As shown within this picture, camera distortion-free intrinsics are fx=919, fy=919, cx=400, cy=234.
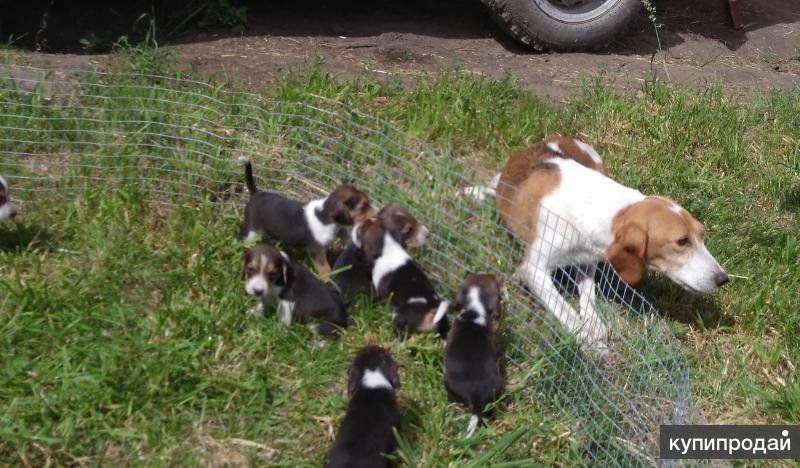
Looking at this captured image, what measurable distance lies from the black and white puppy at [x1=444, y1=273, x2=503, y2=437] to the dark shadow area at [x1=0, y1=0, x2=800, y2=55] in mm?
3734

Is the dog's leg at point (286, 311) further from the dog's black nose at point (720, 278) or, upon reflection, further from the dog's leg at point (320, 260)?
the dog's black nose at point (720, 278)

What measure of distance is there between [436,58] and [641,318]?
10.6ft

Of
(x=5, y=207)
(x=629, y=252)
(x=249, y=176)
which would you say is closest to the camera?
(x=629, y=252)

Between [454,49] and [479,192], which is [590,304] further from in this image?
[454,49]

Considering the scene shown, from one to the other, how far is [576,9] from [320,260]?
3.65 metres

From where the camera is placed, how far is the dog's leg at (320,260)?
477 centimetres

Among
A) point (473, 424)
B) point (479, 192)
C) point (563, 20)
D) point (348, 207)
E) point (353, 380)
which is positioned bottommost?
point (473, 424)

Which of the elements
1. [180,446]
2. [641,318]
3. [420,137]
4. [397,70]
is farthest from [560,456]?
[397,70]

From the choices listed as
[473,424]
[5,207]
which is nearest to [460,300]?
[473,424]

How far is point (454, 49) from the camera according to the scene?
24.2ft

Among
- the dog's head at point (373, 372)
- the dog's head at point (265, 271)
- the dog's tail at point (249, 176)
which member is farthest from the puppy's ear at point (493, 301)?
the dog's tail at point (249, 176)

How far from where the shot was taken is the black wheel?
716 centimetres

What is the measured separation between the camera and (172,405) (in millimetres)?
3873

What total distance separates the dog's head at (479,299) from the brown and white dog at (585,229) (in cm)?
49
